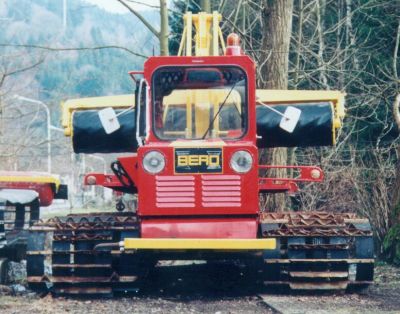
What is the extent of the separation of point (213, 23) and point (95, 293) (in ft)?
14.9

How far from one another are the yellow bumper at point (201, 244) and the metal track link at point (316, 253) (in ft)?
2.16

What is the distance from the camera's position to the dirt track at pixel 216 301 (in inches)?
382

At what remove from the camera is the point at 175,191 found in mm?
10562

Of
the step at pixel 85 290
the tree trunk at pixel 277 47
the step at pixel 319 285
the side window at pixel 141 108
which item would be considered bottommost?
the step at pixel 85 290

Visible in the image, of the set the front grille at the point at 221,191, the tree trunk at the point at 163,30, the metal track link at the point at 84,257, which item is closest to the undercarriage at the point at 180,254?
the metal track link at the point at 84,257

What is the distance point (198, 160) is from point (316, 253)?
1.73 metres

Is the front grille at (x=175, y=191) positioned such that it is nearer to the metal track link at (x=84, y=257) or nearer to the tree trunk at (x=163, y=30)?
the metal track link at (x=84, y=257)

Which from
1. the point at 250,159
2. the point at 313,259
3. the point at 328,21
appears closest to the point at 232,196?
the point at 250,159

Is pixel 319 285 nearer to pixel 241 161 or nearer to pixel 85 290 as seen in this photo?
pixel 241 161

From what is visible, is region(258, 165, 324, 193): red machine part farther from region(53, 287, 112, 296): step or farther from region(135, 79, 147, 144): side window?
region(53, 287, 112, 296): step

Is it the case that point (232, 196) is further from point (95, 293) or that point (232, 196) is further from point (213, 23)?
point (213, 23)

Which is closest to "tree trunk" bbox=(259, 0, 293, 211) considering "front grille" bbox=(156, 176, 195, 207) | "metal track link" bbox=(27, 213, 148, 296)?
"metal track link" bbox=(27, 213, 148, 296)

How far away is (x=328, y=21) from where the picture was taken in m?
30.5

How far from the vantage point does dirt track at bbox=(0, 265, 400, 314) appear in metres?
9.71
